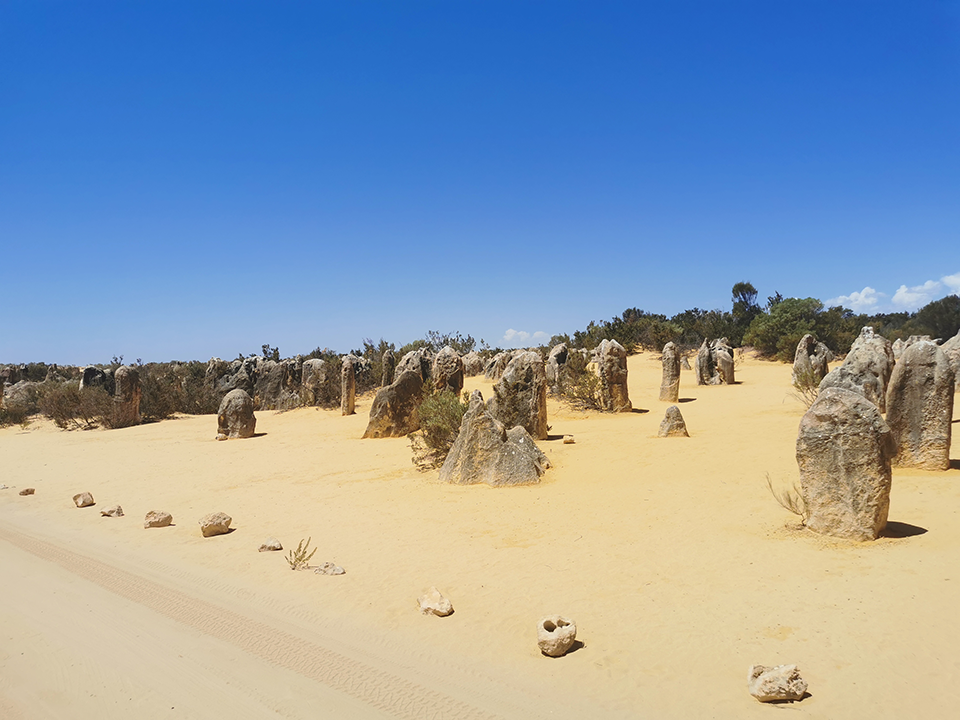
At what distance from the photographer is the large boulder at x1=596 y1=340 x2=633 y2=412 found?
51.8 feet

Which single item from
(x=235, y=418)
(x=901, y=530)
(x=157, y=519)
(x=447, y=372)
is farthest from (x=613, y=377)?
(x=157, y=519)

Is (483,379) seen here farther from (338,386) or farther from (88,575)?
(88,575)

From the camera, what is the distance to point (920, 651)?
362cm

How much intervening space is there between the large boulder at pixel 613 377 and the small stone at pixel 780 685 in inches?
498

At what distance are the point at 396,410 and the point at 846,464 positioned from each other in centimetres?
1033

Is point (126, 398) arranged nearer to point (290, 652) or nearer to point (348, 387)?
point (348, 387)

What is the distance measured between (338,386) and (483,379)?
6.09m

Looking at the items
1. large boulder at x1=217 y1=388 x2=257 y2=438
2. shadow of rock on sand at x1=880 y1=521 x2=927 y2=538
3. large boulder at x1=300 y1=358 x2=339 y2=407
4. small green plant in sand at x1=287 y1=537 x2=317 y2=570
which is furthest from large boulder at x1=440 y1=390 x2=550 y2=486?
large boulder at x1=300 y1=358 x2=339 y2=407

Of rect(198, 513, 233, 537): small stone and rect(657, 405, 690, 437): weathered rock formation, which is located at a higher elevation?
rect(657, 405, 690, 437): weathered rock formation

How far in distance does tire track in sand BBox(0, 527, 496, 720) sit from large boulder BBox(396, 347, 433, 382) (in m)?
9.07

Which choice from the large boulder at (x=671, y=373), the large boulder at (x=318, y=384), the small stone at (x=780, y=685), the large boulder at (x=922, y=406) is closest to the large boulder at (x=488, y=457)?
the large boulder at (x=922, y=406)

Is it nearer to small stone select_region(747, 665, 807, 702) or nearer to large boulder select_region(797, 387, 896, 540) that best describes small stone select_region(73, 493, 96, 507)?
small stone select_region(747, 665, 807, 702)

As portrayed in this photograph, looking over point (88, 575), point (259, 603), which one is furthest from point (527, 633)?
point (88, 575)

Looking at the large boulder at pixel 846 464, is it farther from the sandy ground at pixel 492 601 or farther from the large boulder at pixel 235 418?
the large boulder at pixel 235 418
